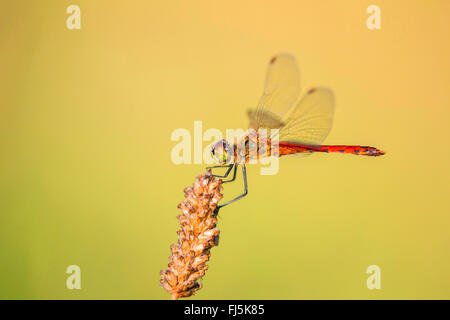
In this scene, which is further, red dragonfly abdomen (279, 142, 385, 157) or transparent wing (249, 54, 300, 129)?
red dragonfly abdomen (279, 142, 385, 157)

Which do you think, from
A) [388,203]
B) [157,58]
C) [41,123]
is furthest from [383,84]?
[41,123]

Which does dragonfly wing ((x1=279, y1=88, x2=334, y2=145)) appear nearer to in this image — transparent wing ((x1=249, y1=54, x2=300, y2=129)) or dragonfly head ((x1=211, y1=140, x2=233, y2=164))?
transparent wing ((x1=249, y1=54, x2=300, y2=129))

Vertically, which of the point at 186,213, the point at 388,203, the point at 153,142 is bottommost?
the point at 388,203

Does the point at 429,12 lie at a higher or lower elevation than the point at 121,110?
higher

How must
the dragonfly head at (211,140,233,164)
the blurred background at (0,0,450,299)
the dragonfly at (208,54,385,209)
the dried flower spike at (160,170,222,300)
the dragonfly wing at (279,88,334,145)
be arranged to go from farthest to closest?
the blurred background at (0,0,450,299) < the dragonfly wing at (279,88,334,145) < the dragonfly at (208,54,385,209) < the dragonfly head at (211,140,233,164) < the dried flower spike at (160,170,222,300)

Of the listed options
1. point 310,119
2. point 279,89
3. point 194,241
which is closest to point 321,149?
point 310,119

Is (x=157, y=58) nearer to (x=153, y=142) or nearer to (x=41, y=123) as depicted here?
(x=153, y=142)

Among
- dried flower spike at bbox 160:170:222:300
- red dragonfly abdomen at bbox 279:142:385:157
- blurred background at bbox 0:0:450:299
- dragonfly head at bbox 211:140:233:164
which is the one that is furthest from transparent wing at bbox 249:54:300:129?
dried flower spike at bbox 160:170:222:300
